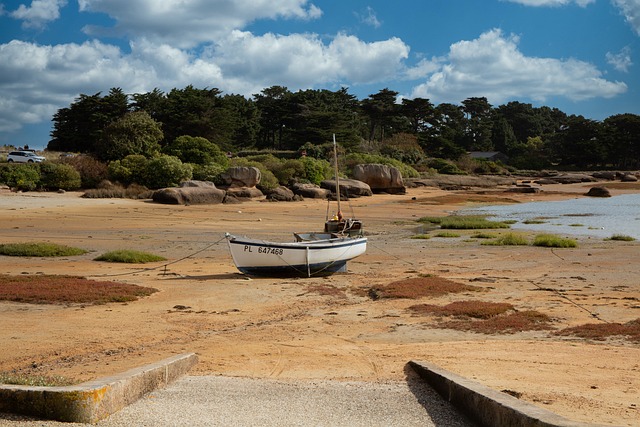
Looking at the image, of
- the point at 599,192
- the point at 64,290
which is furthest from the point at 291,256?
the point at 599,192

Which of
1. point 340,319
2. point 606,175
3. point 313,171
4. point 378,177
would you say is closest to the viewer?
point 340,319

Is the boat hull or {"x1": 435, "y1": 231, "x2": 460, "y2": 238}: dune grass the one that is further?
{"x1": 435, "y1": 231, "x2": 460, "y2": 238}: dune grass

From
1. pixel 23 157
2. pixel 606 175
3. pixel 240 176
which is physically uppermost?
pixel 23 157

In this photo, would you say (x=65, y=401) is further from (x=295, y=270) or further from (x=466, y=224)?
(x=466, y=224)

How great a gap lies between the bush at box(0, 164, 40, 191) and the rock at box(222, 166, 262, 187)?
1123 centimetres

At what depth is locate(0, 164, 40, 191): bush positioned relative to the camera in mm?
39656

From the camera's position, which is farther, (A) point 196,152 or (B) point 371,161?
(B) point 371,161

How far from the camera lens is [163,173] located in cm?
4459

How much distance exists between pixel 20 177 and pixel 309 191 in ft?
59.0

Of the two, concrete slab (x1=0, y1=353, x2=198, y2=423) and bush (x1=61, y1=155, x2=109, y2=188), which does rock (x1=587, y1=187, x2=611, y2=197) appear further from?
concrete slab (x1=0, y1=353, x2=198, y2=423)

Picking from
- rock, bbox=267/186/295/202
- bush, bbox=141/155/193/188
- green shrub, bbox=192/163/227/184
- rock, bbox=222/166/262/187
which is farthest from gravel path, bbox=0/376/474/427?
green shrub, bbox=192/163/227/184

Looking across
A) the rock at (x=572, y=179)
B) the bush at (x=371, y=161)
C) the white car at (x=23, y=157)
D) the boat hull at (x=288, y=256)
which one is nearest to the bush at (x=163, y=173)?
the white car at (x=23, y=157)

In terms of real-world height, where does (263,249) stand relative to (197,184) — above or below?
below

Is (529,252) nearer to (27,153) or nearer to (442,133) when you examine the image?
(27,153)
